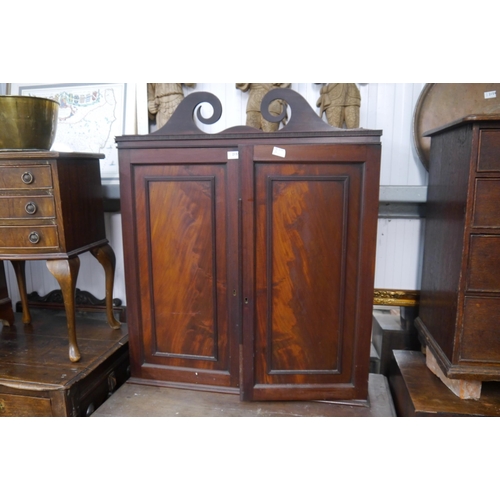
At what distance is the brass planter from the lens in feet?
5.47

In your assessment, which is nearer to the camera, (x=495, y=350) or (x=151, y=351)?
(x=495, y=350)

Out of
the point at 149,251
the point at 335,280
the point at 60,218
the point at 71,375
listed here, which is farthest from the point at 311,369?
the point at 60,218

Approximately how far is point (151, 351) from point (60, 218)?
2.53 feet

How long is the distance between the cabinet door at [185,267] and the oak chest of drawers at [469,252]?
92cm

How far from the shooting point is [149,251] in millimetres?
1823

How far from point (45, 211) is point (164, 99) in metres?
0.91

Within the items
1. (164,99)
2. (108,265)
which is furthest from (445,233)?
(108,265)

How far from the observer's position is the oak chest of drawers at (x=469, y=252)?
1416 millimetres

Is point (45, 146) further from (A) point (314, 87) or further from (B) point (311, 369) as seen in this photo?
(B) point (311, 369)

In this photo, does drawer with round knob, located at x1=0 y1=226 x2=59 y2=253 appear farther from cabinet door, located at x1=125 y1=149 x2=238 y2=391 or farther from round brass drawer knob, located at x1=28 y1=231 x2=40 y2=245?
cabinet door, located at x1=125 y1=149 x2=238 y2=391

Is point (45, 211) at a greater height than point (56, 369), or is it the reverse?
point (45, 211)

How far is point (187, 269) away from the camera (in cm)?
181

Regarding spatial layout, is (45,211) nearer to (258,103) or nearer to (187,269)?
(187,269)

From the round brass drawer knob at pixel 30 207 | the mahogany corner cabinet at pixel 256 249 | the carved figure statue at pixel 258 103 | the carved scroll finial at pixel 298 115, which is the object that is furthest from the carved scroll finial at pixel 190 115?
the round brass drawer knob at pixel 30 207
